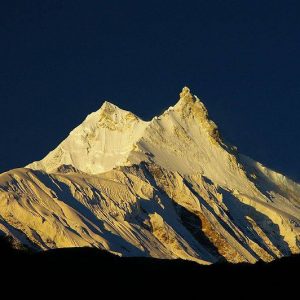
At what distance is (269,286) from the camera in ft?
204

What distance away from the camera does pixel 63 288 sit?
6153cm

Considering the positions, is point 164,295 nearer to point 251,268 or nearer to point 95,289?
point 95,289

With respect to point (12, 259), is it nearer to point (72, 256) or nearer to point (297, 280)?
point (72, 256)

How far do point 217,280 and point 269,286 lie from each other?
321 centimetres

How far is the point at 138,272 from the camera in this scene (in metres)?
65.9

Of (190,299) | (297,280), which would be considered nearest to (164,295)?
(190,299)

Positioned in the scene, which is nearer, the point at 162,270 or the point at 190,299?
the point at 190,299

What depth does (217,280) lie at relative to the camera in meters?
64.4

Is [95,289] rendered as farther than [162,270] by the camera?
No

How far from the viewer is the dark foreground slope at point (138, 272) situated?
205ft

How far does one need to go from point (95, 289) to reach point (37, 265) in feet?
15.1

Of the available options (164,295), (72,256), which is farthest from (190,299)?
(72,256)

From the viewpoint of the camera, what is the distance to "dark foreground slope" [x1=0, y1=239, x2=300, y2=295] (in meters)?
62.5

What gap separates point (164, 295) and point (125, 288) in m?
1.91
